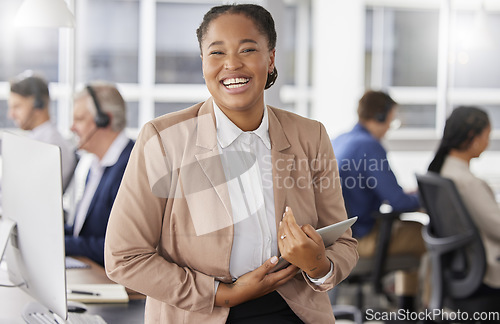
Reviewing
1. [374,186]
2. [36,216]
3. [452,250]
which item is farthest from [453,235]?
[36,216]

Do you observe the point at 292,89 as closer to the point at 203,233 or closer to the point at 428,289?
the point at 428,289

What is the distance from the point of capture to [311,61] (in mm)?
3396

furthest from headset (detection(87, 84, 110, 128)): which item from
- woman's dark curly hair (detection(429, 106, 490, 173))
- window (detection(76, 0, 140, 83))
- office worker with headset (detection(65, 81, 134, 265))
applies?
woman's dark curly hair (detection(429, 106, 490, 173))

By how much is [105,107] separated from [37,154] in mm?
1227

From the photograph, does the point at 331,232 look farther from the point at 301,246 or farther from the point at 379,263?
the point at 379,263

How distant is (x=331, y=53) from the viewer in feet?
10.1

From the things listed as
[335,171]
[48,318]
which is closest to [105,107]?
[48,318]

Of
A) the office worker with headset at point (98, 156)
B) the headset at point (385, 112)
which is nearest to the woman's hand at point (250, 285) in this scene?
the office worker with headset at point (98, 156)

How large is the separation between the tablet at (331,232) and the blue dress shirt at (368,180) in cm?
117

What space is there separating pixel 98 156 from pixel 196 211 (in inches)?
50.8

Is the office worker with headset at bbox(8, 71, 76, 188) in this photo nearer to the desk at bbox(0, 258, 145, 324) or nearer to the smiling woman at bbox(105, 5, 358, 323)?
the desk at bbox(0, 258, 145, 324)

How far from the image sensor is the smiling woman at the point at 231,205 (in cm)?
130

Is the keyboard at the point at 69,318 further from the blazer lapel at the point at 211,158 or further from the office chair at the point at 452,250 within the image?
the office chair at the point at 452,250

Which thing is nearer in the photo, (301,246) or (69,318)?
(301,246)
